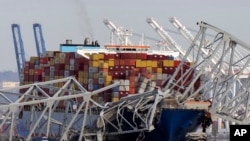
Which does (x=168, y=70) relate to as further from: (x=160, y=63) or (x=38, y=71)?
(x=38, y=71)

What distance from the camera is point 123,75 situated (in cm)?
8350

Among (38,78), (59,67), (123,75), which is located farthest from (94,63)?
(38,78)

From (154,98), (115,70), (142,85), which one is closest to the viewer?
(154,98)

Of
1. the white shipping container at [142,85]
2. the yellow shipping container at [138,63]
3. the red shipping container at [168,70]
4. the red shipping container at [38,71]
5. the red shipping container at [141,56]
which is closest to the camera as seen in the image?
the white shipping container at [142,85]

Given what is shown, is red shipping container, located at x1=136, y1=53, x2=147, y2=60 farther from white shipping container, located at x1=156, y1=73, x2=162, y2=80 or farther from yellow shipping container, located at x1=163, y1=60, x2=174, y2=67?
white shipping container, located at x1=156, y1=73, x2=162, y2=80

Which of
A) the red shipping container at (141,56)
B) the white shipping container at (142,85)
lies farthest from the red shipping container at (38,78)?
the white shipping container at (142,85)

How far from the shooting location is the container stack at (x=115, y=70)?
3174 inches

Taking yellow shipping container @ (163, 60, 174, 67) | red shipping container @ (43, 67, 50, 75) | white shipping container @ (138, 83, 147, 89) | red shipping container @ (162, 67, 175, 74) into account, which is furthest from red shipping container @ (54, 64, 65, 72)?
white shipping container @ (138, 83, 147, 89)

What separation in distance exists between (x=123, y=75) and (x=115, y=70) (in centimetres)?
151

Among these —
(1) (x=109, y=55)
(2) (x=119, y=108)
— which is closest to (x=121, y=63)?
(1) (x=109, y=55)

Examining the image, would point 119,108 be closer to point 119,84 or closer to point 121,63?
point 119,84

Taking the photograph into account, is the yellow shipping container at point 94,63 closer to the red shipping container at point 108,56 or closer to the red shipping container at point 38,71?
the red shipping container at point 108,56

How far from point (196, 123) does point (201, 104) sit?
1.52m

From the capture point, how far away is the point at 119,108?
72.9 meters
